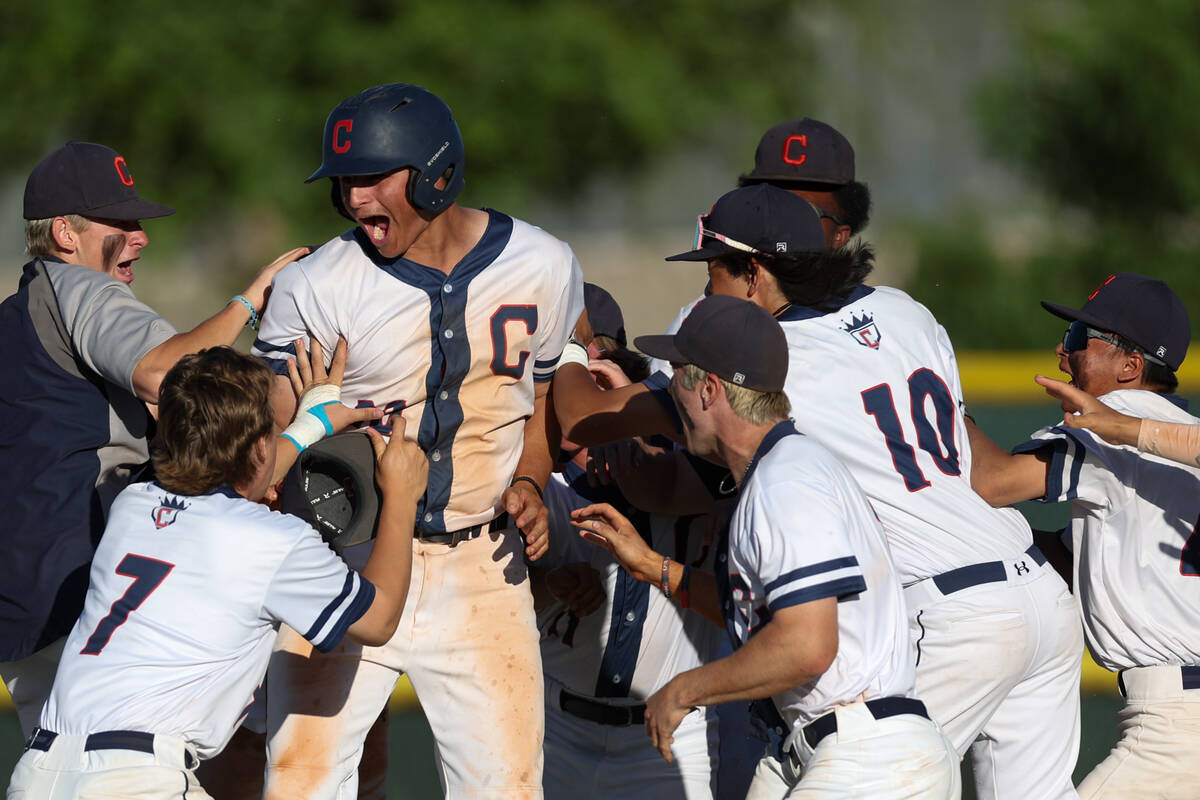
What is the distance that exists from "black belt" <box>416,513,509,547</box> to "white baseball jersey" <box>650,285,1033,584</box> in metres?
1.02

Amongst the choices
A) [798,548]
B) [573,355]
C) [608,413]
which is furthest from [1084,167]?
[798,548]

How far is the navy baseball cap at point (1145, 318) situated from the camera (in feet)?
16.0

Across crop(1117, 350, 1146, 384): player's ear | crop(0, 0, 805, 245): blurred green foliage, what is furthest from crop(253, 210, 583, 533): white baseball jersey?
crop(0, 0, 805, 245): blurred green foliage

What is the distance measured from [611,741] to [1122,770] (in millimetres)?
1735

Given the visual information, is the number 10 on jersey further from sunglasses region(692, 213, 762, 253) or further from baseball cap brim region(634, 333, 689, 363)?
baseball cap brim region(634, 333, 689, 363)

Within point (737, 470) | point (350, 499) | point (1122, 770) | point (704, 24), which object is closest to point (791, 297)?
point (737, 470)

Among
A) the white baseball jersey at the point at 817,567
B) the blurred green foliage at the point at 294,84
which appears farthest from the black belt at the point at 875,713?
the blurred green foliage at the point at 294,84

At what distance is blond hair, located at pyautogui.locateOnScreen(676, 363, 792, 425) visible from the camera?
12.6ft

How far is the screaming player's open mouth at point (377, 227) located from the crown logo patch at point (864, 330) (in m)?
1.47

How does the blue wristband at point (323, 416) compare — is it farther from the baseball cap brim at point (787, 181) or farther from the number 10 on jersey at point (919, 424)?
the baseball cap brim at point (787, 181)

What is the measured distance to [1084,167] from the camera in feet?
62.1

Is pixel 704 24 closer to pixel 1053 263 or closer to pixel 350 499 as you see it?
pixel 1053 263

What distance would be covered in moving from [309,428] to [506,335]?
2.39ft

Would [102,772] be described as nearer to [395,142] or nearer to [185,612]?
[185,612]
